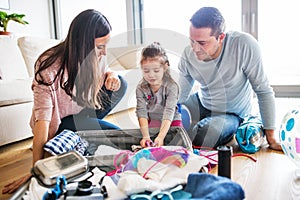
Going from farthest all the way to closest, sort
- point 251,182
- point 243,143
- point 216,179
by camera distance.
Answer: point 243,143 < point 251,182 < point 216,179

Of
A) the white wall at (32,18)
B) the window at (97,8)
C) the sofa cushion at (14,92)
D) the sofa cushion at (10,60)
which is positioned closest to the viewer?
the sofa cushion at (14,92)

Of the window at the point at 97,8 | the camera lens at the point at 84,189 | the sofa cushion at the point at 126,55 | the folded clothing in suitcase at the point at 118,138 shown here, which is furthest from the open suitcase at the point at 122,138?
the window at the point at 97,8

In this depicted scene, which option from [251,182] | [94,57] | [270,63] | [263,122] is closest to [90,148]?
[94,57]

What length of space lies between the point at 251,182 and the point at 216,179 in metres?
0.35

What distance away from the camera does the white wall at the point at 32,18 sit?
7.83ft

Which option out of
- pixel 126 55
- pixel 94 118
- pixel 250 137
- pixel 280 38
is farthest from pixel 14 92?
pixel 280 38

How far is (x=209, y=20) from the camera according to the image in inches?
42.5

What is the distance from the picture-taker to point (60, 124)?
Answer: 110 centimetres

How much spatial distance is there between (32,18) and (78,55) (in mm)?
1891

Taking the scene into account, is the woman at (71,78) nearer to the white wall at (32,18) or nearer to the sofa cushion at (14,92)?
the sofa cushion at (14,92)

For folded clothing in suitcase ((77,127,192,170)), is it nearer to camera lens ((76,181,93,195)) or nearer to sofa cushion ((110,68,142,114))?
sofa cushion ((110,68,142,114))

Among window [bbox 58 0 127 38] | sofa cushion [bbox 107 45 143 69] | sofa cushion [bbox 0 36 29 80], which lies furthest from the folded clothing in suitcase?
window [bbox 58 0 127 38]

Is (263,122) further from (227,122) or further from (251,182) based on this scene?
(251,182)

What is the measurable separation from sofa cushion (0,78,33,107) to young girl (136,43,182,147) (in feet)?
2.29
